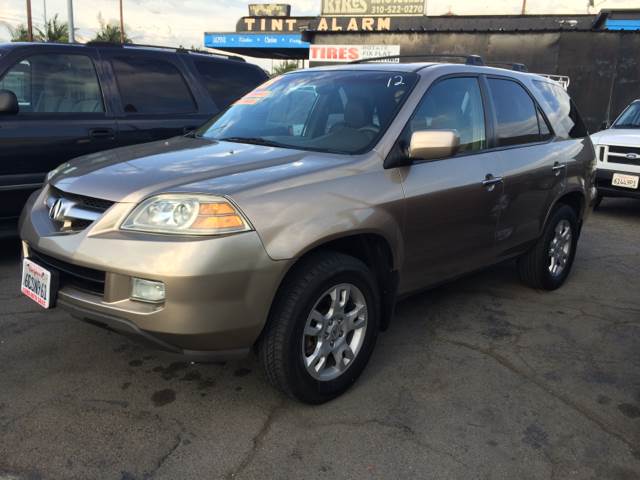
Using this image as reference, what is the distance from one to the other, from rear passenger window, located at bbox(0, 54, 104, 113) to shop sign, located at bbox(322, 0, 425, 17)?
18.7 meters

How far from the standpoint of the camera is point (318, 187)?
A: 2766 mm

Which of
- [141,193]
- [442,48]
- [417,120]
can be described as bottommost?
[141,193]

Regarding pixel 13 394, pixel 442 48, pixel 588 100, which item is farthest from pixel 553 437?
pixel 442 48

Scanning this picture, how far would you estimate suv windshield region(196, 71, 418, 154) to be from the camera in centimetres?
331

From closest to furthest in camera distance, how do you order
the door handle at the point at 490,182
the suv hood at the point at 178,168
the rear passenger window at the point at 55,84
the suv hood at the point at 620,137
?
the suv hood at the point at 178,168
the door handle at the point at 490,182
the rear passenger window at the point at 55,84
the suv hood at the point at 620,137

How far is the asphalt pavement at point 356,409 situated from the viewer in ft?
8.18

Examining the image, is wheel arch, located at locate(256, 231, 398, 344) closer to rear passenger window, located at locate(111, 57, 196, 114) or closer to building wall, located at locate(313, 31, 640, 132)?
rear passenger window, located at locate(111, 57, 196, 114)

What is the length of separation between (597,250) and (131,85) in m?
5.12

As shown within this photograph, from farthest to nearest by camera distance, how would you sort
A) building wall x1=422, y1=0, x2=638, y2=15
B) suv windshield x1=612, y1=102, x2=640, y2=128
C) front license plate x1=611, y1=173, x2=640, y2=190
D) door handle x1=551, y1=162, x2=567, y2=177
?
building wall x1=422, y1=0, x2=638, y2=15, suv windshield x1=612, y1=102, x2=640, y2=128, front license plate x1=611, y1=173, x2=640, y2=190, door handle x1=551, y1=162, x2=567, y2=177

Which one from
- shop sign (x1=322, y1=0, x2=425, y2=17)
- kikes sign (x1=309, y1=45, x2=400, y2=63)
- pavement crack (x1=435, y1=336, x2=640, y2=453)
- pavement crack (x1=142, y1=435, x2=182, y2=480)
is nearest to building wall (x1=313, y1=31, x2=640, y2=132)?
kikes sign (x1=309, y1=45, x2=400, y2=63)

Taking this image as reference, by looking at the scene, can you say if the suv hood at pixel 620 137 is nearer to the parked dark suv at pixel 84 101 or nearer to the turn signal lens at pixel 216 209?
the parked dark suv at pixel 84 101

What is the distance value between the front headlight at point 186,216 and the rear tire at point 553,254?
2.98 m

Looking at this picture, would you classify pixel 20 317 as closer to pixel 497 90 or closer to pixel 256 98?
pixel 256 98

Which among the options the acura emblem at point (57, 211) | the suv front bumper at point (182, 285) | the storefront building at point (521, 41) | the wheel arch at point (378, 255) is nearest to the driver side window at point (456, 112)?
the wheel arch at point (378, 255)
